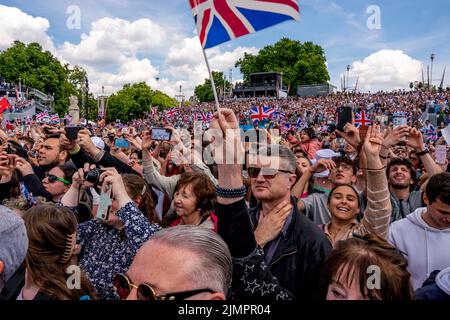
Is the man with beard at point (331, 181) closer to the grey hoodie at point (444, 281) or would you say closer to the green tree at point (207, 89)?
the grey hoodie at point (444, 281)

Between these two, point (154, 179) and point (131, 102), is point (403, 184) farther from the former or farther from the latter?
point (131, 102)

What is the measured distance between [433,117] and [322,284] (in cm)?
2620

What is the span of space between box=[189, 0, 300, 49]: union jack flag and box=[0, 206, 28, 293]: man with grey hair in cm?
151

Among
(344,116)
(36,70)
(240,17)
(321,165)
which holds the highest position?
(36,70)

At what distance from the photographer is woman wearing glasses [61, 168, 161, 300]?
244cm

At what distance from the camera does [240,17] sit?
8.44ft

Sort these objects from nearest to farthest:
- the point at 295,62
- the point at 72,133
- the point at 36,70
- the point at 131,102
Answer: the point at 72,133, the point at 36,70, the point at 295,62, the point at 131,102

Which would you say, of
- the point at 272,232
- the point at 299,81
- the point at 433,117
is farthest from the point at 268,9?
the point at 299,81

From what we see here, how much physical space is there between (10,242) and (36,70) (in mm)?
63527

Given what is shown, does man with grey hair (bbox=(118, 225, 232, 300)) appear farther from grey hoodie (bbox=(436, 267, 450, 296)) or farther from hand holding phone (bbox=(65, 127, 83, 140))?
hand holding phone (bbox=(65, 127, 83, 140))

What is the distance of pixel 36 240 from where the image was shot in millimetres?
2240

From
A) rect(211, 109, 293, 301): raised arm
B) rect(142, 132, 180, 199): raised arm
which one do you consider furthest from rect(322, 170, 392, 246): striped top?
rect(142, 132, 180, 199): raised arm

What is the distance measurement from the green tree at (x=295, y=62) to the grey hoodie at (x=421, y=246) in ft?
220

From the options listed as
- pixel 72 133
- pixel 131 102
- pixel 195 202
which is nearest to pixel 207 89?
pixel 131 102
